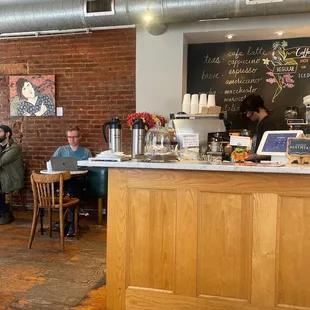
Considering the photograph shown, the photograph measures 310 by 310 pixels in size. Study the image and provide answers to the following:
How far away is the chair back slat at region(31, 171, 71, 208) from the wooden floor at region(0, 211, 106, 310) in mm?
495

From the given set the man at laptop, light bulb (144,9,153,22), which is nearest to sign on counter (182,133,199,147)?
light bulb (144,9,153,22)

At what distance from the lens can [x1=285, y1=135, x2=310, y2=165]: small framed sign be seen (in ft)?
7.03

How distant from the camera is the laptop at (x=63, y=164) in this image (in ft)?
13.7

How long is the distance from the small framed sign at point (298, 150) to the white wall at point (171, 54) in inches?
110

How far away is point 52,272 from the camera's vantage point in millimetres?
3127

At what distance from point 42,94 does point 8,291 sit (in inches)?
136

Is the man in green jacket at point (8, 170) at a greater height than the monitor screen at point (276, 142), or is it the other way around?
the monitor screen at point (276, 142)

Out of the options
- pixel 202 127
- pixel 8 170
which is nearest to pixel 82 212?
pixel 8 170

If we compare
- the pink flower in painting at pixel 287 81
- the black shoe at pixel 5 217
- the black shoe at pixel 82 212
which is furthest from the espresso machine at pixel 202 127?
the black shoe at pixel 5 217

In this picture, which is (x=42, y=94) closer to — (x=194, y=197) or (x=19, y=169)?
(x=19, y=169)

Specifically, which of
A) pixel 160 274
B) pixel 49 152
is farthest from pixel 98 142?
pixel 160 274

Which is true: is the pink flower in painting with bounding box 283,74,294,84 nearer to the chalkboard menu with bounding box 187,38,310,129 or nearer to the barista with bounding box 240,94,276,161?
the chalkboard menu with bounding box 187,38,310,129

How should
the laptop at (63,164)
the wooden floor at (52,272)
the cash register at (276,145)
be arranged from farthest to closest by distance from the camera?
the laptop at (63,164), the wooden floor at (52,272), the cash register at (276,145)

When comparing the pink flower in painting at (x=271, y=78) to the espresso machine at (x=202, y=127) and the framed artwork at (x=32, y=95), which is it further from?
the framed artwork at (x=32, y=95)
